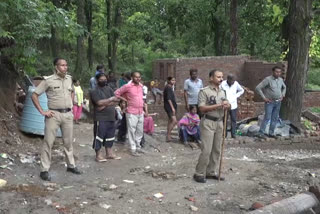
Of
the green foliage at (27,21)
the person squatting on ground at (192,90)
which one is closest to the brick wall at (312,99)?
the person squatting on ground at (192,90)

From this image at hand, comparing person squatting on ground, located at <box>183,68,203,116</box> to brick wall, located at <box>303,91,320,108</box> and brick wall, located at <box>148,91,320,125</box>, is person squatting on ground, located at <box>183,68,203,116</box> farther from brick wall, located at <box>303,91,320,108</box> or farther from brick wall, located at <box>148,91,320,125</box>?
brick wall, located at <box>303,91,320,108</box>

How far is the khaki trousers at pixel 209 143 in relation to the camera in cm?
713

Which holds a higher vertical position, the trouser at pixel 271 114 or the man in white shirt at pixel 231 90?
the man in white shirt at pixel 231 90

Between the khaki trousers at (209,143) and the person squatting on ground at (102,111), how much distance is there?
2078 millimetres

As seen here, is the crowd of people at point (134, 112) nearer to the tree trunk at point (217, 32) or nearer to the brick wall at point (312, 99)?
the brick wall at point (312, 99)

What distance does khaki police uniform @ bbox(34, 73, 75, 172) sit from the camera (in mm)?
7035

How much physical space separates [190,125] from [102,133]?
10.3 feet

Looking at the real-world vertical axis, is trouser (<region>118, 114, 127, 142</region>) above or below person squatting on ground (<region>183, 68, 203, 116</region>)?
below

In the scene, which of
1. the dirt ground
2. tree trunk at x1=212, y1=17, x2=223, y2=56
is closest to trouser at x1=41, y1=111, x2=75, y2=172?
the dirt ground

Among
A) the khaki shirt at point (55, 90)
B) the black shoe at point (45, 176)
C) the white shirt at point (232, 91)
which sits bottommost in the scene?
the black shoe at point (45, 176)

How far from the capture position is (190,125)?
36.3ft

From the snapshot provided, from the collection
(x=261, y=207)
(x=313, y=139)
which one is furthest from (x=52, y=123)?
(x=313, y=139)

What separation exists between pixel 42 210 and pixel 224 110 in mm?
3196

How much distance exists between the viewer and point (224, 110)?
23.9 feet
